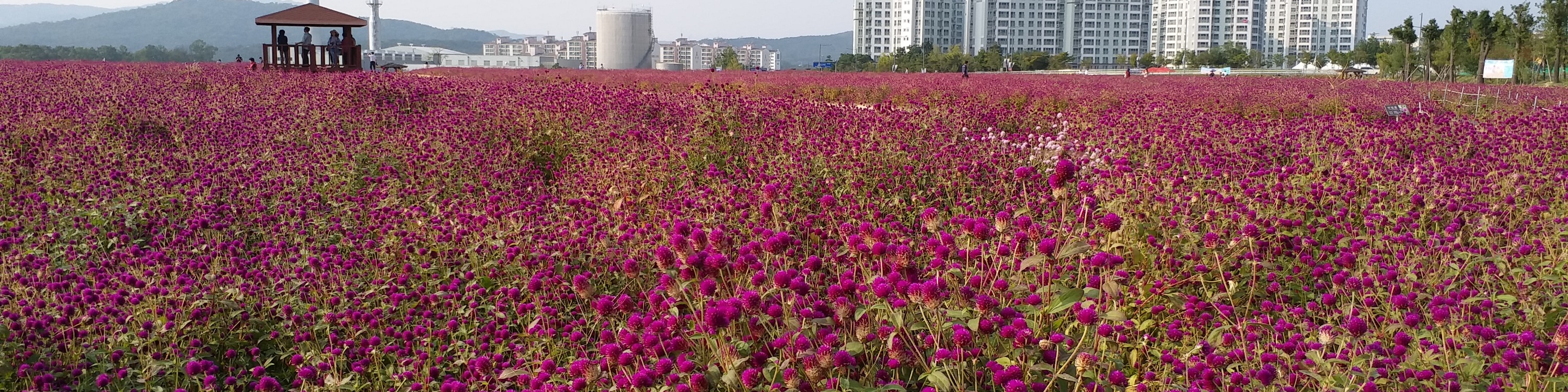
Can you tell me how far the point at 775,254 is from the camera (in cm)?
217

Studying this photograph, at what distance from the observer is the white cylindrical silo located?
11550 centimetres

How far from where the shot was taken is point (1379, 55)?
44031mm

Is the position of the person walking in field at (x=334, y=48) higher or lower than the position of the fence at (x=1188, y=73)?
lower

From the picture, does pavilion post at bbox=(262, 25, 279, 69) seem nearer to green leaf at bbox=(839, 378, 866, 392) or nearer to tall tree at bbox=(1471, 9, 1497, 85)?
green leaf at bbox=(839, 378, 866, 392)

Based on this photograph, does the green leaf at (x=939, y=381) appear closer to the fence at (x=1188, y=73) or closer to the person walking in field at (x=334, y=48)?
the person walking in field at (x=334, y=48)

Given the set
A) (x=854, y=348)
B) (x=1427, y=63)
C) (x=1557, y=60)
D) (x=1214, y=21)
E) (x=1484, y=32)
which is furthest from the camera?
(x=1214, y=21)

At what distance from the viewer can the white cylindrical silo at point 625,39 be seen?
379 ft

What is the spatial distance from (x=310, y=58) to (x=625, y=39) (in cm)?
9904

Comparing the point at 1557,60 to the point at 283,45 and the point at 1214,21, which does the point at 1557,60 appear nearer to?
the point at 283,45

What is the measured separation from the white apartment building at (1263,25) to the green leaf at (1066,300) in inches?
7008

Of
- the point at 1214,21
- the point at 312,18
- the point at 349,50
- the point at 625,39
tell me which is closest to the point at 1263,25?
the point at 1214,21

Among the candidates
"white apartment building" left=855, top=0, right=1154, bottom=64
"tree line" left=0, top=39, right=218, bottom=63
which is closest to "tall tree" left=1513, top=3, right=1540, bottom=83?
"tree line" left=0, top=39, right=218, bottom=63

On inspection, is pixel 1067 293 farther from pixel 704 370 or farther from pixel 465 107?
pixel 465 107

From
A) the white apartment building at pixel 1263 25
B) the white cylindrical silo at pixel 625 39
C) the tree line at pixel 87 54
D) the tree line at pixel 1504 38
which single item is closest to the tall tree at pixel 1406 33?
the tree line at pixel 1504 38
